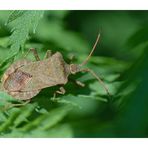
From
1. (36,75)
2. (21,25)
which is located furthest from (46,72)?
(21,25)

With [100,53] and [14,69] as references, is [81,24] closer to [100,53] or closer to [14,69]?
[100,53]

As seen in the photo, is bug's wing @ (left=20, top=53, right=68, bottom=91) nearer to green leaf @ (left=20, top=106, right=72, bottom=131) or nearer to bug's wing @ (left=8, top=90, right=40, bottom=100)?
bug's wing @ (left=8, top=90, right=40, bottom=100)

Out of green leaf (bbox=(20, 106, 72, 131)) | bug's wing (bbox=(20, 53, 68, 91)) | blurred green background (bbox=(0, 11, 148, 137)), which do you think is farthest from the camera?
bug's wing (bbox=(20, 53, 68, 91))

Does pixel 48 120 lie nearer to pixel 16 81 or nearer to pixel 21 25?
pixel 16 81

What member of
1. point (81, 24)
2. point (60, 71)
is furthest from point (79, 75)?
point (81, 24)

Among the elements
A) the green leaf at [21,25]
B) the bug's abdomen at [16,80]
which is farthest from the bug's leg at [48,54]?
the green leaf at [21,25]

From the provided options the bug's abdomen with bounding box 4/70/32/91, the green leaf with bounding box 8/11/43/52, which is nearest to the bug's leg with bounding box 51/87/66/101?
the bug's abdomen with bounding box 4/70/32/91
